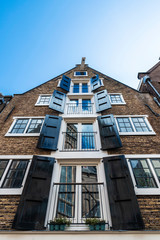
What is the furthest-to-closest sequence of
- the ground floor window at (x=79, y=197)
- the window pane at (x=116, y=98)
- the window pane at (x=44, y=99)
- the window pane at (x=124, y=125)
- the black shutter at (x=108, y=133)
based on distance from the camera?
the window pane at (x=44, y=99)
the window pane at (x=116, y=98)
the window pane at (x=124, y=125)
the black shutter at (x=108, y=133)
the ground floor window at (x=79, y=197)

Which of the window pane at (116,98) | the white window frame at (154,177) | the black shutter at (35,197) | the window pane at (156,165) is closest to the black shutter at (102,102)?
the window pane at (116,98)

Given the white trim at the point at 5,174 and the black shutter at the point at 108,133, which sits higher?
the black shutter at the point at 108,133

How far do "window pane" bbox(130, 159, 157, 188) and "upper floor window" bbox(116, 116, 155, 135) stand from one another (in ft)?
5.46

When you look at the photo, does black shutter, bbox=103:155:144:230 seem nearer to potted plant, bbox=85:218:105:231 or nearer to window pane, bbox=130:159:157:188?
potted plant, bbox=85:218:105:231

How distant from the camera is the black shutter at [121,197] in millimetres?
3833

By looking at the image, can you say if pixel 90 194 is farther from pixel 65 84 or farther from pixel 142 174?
pixel 65 84

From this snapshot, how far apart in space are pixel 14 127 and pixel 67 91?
4.71 metres

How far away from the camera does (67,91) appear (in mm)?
10242

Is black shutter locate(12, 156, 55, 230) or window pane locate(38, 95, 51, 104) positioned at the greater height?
window pane locate(38, 95, 51, 104)

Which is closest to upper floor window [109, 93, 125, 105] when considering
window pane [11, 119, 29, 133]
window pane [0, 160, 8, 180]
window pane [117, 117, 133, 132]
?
window pane [117, 117, 133, 132]

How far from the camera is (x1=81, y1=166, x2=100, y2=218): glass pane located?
4480 millimetres

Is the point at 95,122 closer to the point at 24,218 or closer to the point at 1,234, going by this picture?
the point at 24,218

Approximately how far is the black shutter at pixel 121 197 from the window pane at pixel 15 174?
3.40m

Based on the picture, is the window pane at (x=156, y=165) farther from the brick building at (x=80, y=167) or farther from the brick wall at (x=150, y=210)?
the brick wall at (x=150, y=210)
